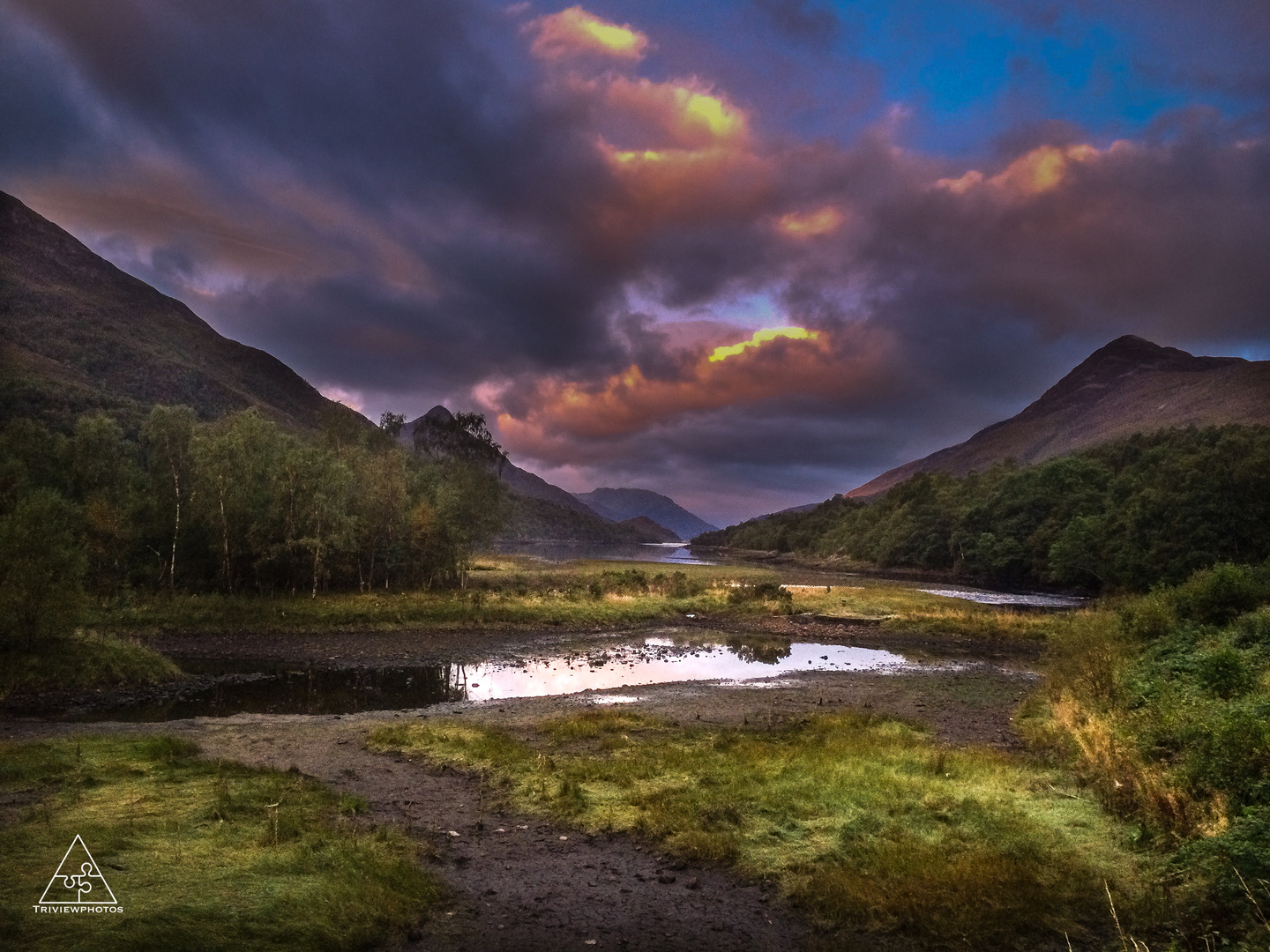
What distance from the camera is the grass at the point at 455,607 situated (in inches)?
1734

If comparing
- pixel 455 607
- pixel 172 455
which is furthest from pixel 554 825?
pixel 172 455

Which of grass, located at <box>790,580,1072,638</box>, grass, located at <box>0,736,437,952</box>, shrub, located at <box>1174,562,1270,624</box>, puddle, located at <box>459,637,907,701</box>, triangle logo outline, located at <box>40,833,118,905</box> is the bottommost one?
puddle, located at <box>459,637,907,701</box>

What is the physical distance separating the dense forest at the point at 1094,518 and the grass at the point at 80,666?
84041 millimetres

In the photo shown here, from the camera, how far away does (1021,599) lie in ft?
271

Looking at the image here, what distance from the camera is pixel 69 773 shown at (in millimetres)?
13094

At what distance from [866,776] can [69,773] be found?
53.1 feet

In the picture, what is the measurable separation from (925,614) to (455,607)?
128ft

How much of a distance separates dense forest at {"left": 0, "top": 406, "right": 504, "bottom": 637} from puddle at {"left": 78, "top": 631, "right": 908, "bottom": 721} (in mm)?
17353

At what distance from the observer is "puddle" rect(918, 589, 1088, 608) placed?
7431cm

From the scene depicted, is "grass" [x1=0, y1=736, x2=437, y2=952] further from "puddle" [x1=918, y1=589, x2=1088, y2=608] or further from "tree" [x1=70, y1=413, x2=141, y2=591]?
"puddle" [x1=918, y1=589, x2=1088, y2=608]

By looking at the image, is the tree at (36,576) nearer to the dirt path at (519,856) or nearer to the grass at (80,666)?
the grass at (80,666)

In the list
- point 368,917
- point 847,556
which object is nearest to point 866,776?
point 368,917

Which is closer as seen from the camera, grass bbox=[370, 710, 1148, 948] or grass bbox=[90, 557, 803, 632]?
grass bbox=[370, 710, 1148, 948]

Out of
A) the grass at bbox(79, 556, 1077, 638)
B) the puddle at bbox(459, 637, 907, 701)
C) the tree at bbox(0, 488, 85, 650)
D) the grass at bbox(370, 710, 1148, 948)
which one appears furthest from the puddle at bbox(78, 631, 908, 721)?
the grass at bbox(79, 556, 1077, 638)
